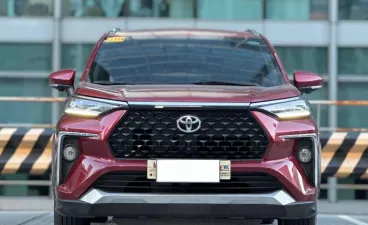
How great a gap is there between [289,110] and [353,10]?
41.5ft

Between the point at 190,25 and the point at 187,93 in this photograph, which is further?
the point at 190,25

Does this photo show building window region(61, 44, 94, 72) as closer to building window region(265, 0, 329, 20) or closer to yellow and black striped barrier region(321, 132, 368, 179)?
building window region(265, 0, 329, 20)

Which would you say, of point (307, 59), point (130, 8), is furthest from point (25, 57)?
point (307, 59)

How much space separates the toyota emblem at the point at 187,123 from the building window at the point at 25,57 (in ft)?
41.2

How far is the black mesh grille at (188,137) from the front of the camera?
16.3 feet

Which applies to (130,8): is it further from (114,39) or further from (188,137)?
(188,137)

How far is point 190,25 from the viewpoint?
56.0 feet

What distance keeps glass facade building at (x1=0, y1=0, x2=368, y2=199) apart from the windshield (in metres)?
10.5

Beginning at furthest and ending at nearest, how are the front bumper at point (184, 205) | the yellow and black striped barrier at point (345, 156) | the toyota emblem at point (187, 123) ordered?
the yellow and black striped barrier at point (345, 156), the toyota emblem at point (187, 123), the front bumper at point (184, 205)

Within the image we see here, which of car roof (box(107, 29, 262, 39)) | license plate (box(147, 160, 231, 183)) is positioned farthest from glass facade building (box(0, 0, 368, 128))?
license plate (box(147, 160, 231, 183))

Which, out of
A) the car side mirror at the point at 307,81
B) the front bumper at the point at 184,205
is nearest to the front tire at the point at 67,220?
the front bumper at the point at 184,205

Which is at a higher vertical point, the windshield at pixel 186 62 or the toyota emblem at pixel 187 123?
the windshield at pixel 186 62

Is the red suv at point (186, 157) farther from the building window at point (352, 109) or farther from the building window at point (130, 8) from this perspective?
the building window at point (130, 8)

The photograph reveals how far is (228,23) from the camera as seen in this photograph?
17.1 m
